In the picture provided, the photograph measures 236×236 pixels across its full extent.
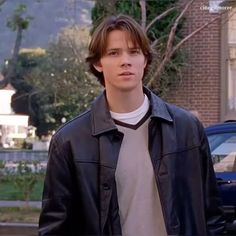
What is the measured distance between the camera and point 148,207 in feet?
8.71

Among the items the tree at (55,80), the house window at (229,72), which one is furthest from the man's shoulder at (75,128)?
the tree at (55,80)

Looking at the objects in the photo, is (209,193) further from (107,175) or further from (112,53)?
(112,53)

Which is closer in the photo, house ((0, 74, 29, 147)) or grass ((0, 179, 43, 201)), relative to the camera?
grass ((0, 179, 43, 201))

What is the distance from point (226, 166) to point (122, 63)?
6557mm

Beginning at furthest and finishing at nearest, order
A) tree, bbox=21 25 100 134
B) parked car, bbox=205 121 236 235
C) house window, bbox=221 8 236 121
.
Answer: tree, bbox=21 25 100 134
house window, bbox=221 8 236 121
parked car, bbox=205 121 236 235

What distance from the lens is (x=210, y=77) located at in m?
18.5

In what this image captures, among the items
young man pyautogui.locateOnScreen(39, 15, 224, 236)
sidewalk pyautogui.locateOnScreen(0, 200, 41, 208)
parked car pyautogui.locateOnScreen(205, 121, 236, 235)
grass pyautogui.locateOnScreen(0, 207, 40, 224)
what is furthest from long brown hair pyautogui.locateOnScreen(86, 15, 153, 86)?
sidewalk pyautogui.locateOnScreen(0, 200, 41, 208)

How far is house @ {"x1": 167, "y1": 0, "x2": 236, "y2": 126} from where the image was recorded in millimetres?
18328

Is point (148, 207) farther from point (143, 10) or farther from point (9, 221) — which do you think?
point (143, 10)

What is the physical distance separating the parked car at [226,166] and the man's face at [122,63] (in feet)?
20.8

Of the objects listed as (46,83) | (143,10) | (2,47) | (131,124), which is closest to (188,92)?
(143,10)

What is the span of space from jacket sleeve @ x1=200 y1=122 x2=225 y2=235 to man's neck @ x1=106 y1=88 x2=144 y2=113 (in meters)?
0.25

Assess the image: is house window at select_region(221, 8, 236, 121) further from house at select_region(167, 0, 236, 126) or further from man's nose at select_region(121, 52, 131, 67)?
man's nose at select_region(121, 52, 131, 67)

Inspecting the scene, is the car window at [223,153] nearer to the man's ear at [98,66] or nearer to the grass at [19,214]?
the grass at [19,214]
